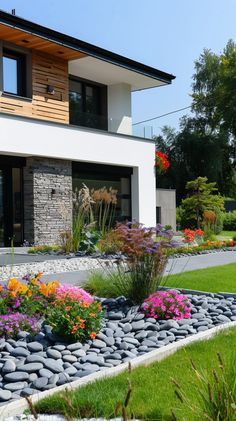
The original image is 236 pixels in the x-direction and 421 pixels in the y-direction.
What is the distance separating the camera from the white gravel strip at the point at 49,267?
9.77 meters

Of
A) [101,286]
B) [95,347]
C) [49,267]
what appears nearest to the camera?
[95,347]

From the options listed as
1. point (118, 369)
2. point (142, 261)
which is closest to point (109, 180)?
point (142, 261)

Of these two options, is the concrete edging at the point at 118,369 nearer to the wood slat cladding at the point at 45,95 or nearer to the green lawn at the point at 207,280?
the green lawn at the point at 207,280

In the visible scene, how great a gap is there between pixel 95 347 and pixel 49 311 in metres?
0.66

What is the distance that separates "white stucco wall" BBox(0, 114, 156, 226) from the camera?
1531 centimetres

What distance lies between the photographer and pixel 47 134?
642 inches

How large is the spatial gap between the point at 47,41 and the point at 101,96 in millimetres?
5771

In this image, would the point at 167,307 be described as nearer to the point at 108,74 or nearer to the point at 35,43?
the point at 35,43

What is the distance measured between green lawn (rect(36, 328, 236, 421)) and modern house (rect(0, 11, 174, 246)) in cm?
1112

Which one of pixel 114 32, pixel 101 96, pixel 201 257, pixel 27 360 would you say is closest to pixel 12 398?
pixel 27 360

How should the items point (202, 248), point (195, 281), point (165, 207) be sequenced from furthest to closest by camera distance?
point (165, 207) < point (202, 248) < point (195, 281)

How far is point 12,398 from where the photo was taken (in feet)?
11.5

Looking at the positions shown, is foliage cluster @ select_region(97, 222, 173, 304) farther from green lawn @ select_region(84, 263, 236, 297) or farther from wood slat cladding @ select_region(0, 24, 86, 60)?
wood slat cladding @ select_region(0, 24, 86, 60)

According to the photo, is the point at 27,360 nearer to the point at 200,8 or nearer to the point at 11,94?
the point at 200,8
